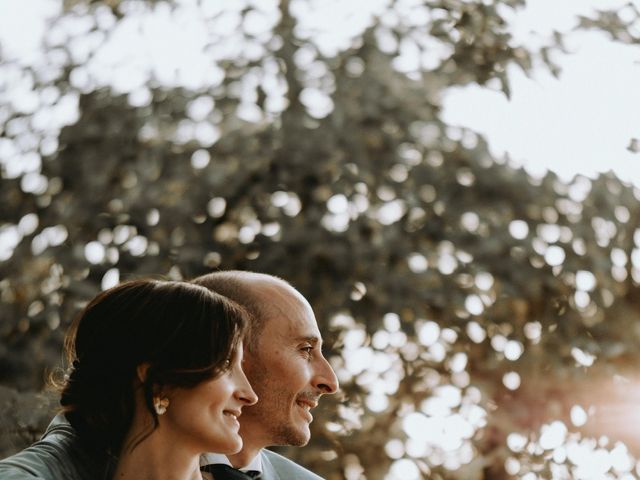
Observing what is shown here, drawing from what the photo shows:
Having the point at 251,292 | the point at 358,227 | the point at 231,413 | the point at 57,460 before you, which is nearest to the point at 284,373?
the point at 251,292

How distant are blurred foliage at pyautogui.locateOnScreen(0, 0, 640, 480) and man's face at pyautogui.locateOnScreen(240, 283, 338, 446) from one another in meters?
Result: 0.99

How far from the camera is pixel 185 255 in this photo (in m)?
3.18

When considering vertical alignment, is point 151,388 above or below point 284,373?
above

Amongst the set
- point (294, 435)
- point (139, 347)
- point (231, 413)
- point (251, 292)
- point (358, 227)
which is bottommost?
point (358, 227)

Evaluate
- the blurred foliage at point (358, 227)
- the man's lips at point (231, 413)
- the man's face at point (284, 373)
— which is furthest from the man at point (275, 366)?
the blurred foliage at point (358, 227)

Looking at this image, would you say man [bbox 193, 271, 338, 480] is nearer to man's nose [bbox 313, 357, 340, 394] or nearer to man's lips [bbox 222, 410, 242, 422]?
man's nose [bbox 313, 357, 340, 394]

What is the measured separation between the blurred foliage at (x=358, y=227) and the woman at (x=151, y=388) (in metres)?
1.39

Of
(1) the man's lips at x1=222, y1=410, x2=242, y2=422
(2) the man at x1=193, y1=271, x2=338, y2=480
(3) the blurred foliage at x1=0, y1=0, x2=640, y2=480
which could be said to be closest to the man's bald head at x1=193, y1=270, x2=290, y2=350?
(2) the man at x1=193, y1=271, x2=338, y2=480

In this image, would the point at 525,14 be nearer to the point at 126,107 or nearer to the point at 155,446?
the point at 126,107

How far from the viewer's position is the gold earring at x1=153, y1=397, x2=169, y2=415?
171cm

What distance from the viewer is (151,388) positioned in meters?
1.72

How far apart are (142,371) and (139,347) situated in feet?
0.13

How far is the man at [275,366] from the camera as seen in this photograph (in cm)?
206

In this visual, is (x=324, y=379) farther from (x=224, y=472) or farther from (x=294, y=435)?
(x=224, y=472)
